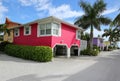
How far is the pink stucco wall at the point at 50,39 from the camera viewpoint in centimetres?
1788

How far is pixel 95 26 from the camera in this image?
89.5ft

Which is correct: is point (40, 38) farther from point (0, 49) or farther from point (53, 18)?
point (0, 49)

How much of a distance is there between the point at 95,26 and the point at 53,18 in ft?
41.9

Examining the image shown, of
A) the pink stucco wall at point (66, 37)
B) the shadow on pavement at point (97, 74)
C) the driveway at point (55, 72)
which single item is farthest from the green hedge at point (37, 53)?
the shadow on pavement at point (97, 74)

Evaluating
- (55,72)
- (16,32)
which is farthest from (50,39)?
(16,32)

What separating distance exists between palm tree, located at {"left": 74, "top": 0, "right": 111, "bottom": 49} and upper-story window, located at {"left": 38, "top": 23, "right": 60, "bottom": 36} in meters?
10.4

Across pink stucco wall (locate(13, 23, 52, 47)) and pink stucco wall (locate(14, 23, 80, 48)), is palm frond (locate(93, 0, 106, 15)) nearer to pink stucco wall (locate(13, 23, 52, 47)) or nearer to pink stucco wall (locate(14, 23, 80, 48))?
pink stucco wall (locate(14, 23, 80, 48))

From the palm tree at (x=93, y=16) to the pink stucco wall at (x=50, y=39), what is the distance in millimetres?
5478

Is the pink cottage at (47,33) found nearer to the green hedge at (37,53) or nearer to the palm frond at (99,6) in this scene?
the green hedge at (37,53)

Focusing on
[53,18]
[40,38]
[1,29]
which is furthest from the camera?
[1,29]

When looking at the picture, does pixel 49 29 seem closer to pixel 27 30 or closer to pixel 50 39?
pixel 50 39

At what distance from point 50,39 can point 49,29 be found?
1291 mm

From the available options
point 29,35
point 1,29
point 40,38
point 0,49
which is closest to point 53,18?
point 40,38

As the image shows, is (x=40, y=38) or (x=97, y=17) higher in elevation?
(x=97, y=17)
